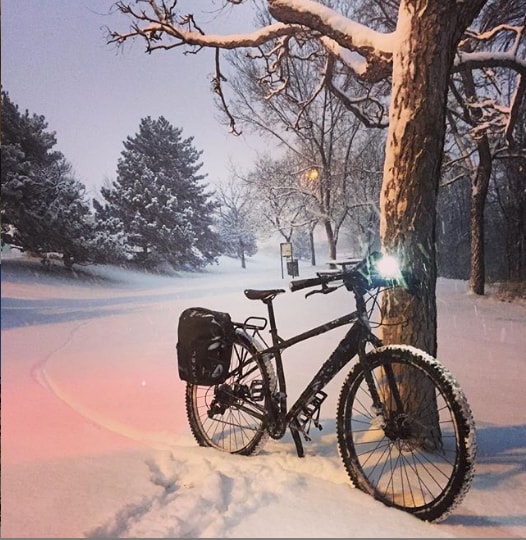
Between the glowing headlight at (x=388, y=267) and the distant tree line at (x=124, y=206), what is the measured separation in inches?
59.3

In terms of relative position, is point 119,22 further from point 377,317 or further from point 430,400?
point 430,400

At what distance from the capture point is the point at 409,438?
4.80ft

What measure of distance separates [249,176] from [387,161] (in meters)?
1.52

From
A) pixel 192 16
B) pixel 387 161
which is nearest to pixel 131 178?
pixel 192 16

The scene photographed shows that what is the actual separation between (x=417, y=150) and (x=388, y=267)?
1.82 feet

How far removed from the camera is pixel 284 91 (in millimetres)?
3439

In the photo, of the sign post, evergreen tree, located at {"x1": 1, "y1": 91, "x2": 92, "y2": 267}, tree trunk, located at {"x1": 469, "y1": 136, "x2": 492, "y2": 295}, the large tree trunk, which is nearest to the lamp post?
the sign post

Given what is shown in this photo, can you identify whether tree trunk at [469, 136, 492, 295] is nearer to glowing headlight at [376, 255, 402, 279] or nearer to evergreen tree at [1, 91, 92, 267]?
glowing headlight at [376, 255, 402, 279]

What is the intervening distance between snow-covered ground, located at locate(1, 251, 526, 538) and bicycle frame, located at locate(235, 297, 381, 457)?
167 mm

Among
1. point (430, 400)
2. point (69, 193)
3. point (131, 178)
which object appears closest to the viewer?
point (430, 400)

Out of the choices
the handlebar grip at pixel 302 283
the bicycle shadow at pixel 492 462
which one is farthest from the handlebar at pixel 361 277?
the bicycle shadow at pixel 492 462

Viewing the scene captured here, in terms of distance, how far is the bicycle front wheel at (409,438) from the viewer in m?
1.19

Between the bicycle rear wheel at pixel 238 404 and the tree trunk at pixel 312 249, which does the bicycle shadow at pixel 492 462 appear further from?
the tree trunk at pixel 312 249

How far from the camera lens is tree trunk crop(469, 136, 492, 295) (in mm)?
6047
